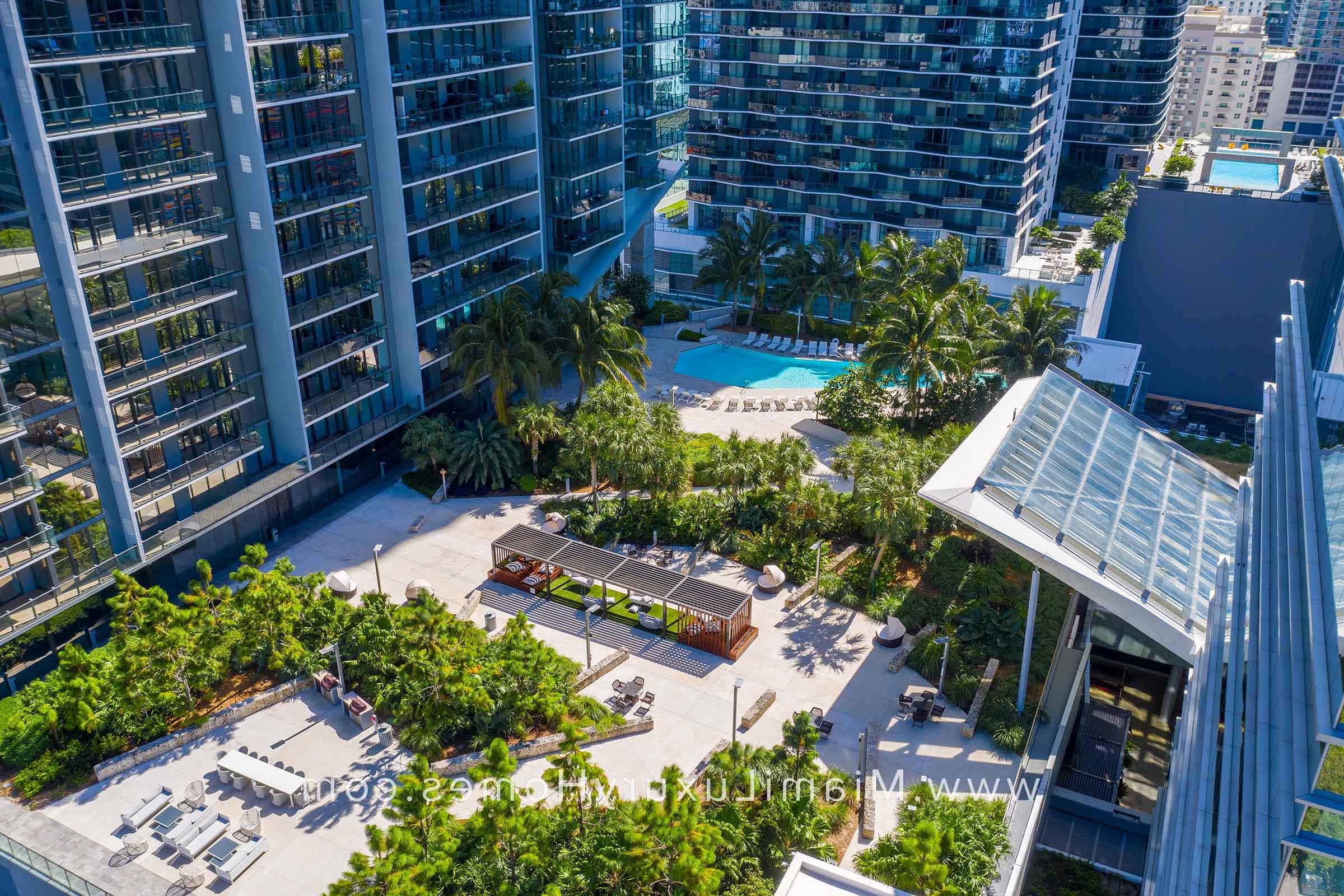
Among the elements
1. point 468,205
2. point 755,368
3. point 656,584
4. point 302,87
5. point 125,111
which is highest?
point 302,87

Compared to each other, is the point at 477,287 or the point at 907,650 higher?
the point at 477,287

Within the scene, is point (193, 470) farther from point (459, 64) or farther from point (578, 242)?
point (578, 242)

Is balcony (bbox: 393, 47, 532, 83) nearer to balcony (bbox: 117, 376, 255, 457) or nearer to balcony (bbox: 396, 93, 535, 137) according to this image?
balcony (bbox: 396, 93, 535, 137)

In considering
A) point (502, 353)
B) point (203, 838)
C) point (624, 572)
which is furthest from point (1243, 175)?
point (203, 838)

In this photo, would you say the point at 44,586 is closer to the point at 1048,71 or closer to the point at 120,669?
the point at 120,669

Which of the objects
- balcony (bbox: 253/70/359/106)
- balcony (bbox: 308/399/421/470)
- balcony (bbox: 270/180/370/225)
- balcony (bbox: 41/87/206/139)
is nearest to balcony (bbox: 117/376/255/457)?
balcony (bbox: 308/399/421/470)

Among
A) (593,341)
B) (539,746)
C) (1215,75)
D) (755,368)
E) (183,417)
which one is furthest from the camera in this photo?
(1215,75)

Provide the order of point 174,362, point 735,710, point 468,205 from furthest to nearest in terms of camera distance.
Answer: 1. point 468,205
2. point 174,362
3. point 735,710
